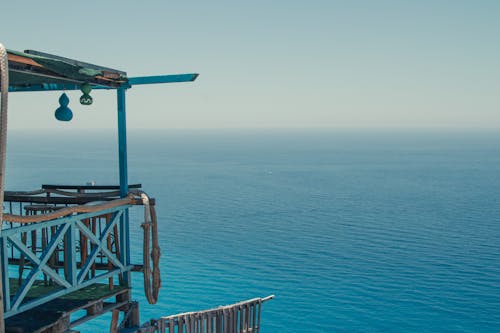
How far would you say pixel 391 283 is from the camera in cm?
3375

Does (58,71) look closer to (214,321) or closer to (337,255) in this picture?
(214,321)

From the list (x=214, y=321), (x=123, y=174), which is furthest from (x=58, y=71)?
(x=214, y=321)

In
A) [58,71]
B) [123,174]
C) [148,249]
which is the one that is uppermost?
[58,71]

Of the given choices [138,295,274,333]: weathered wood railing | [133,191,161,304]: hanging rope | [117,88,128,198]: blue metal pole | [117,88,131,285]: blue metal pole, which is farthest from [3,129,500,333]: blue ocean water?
[117,88,128,198]: blue metal pole

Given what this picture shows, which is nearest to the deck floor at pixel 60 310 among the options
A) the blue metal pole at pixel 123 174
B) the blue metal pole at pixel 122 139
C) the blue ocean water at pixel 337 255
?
the blue metal pole at pixel 123 174

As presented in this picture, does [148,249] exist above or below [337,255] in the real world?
above

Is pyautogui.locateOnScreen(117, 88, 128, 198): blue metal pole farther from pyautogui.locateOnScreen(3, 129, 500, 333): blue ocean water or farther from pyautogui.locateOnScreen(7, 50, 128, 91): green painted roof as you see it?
pyautogui.locateOnScreen(3, 129, 500, 333): blue ocean water

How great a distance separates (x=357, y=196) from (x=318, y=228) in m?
24.9

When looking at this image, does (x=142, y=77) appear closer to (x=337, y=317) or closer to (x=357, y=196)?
(x=337, y=317)

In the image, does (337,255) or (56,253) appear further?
(337,255)

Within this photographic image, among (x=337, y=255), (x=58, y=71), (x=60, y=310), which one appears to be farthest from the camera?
(x=337, y=255)

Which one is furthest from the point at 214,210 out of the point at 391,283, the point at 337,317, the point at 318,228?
the point at 337,317

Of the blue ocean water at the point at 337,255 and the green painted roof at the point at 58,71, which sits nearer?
the green painted roof at the point at 58,71

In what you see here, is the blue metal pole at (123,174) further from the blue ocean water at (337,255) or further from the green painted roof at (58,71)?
the blue ocean water at (337,255)
